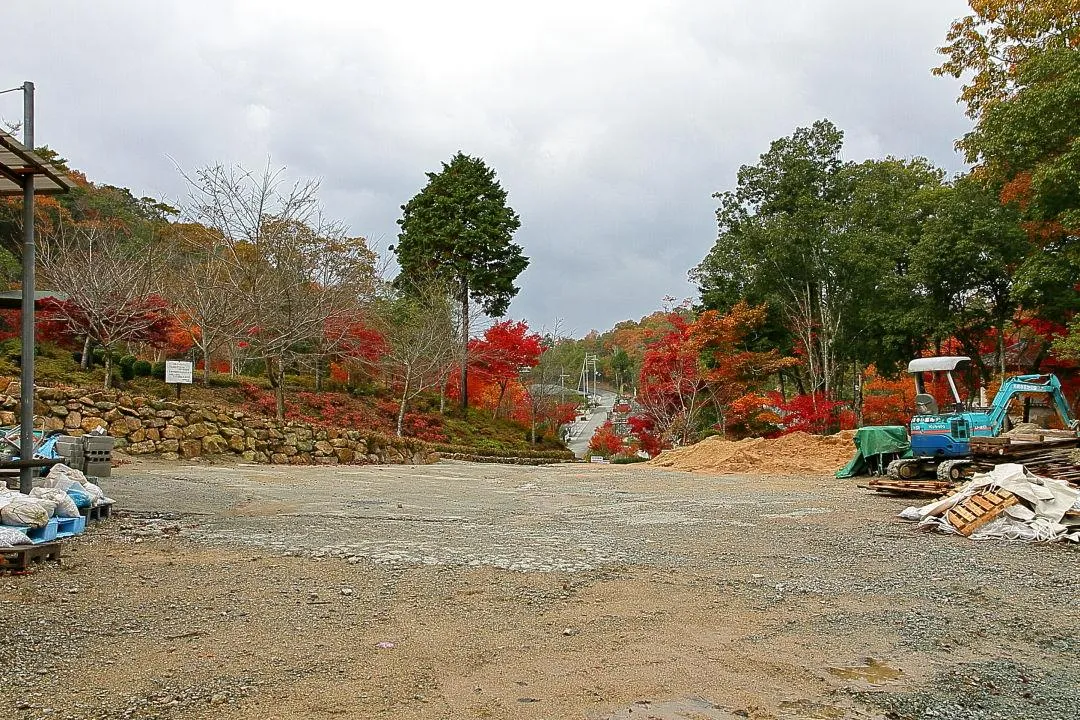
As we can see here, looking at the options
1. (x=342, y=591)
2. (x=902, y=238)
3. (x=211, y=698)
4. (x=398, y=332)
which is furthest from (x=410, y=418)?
(x=211, y=698)

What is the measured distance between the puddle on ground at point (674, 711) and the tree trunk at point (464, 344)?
2565 cm

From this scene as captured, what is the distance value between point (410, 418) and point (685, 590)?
852 inches

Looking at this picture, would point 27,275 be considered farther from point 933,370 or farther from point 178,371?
point 933,370

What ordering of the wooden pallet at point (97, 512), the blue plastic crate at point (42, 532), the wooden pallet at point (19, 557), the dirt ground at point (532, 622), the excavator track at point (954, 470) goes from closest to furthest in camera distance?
1. the dirt ground at point (532, 622)
2. the wooden pallet at point (19, 557)
3. the blue plastic crate at point (42, 532)
4. the wooden pallet at point (97, 512)
5. the excavator track at point (954, 470)

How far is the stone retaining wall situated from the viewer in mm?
14734

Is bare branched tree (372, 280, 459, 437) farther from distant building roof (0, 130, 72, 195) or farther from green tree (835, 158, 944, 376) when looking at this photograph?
distant building roof (0, 130, 72, 195)

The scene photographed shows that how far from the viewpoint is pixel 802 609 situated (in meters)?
4.79

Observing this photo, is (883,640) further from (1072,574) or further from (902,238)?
(902,238)

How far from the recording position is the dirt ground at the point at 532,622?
128 inches

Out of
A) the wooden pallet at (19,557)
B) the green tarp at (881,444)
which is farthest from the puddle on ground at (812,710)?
the green tarp at (881,444)

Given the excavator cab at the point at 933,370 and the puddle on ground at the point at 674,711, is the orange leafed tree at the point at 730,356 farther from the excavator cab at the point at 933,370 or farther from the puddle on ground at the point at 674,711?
the puddle on ground at the point at 674,711

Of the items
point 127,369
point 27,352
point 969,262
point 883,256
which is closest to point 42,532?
point 27,352

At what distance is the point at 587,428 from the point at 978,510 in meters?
50.7

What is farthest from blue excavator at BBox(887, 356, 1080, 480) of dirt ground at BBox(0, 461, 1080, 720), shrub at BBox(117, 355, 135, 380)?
shrub at BBox(117, 355, 135, 380)
